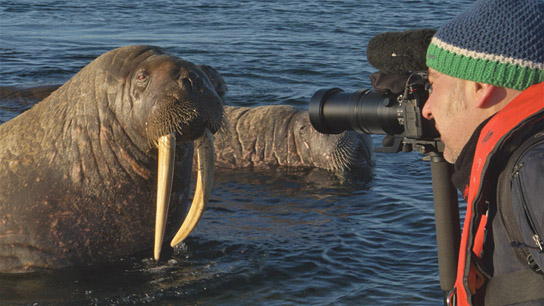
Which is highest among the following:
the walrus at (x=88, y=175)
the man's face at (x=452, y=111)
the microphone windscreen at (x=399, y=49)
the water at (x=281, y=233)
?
the microphone windscreen at (x=399, y=49)

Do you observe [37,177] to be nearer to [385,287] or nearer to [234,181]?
[385,287]

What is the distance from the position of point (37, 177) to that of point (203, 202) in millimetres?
1142

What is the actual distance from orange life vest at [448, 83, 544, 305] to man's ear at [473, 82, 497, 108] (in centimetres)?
6

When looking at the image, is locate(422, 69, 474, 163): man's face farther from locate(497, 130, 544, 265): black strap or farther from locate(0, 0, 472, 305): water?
locate(0, 0, 472, 305): water

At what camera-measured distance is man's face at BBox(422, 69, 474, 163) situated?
250 cm

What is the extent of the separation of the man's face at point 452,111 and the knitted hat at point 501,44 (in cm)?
9

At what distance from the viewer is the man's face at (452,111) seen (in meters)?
2.50

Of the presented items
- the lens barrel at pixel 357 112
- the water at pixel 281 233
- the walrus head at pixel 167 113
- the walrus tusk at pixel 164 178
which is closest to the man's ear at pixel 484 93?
the lens barrel at pixel 357 112

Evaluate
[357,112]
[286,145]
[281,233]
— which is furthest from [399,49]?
[286,145]

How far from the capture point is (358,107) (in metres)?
3.54

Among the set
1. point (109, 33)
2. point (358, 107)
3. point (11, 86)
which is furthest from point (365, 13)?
point (358, 107)

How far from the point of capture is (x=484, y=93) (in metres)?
2.41

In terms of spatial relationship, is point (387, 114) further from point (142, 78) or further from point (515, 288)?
point (142, 78)

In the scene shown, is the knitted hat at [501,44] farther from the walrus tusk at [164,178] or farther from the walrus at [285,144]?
the walrus at [285,144]
